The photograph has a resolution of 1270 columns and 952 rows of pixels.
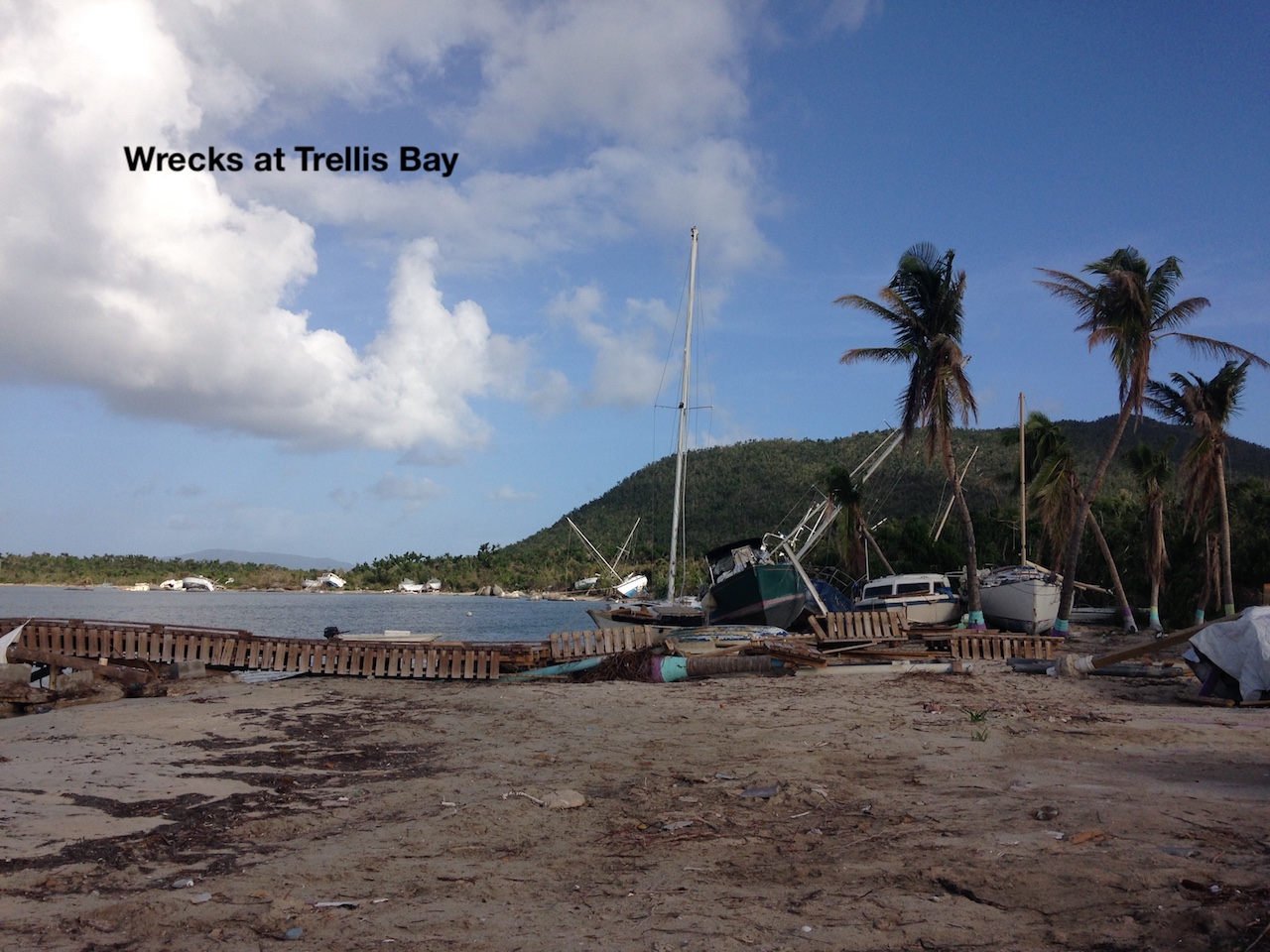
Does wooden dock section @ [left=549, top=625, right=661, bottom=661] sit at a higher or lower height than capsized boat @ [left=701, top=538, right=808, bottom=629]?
lower

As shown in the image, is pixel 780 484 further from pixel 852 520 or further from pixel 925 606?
pixel 925 606

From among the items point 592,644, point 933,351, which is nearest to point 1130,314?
point 933,351

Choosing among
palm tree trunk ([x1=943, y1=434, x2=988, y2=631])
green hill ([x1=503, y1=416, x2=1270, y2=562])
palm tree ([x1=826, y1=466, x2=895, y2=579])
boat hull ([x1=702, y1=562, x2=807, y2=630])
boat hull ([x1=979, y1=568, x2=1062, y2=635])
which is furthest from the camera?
green hill ([x1=503, y1=416, x2=1270, y2=562])

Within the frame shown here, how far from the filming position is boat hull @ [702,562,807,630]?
29859mm

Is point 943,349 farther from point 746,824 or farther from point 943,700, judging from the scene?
point 746,824

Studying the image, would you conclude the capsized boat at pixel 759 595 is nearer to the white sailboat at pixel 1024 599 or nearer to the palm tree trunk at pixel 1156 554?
the white sailboat at pixel 1024 599

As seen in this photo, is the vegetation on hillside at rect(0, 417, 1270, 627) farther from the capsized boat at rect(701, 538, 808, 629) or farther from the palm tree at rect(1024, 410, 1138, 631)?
the capsized boat at rect(701, 538, 808, 629)

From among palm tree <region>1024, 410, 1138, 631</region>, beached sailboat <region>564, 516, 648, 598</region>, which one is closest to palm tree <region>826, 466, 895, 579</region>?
palm tree <region>1024, 410, 1138, 631</region>

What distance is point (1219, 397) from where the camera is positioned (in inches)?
1193

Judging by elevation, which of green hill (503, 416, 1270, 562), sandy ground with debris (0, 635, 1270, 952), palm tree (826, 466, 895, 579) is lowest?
sandy ground with debris (0, 635, 1270, 952)

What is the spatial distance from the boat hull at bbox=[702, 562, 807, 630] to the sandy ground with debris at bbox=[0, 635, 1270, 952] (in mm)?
16238

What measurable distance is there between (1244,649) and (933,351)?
17.1 meters

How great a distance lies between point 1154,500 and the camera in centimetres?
3403

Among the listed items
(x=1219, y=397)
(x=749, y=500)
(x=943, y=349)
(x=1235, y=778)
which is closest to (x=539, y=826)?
(x=1235, y=778)
